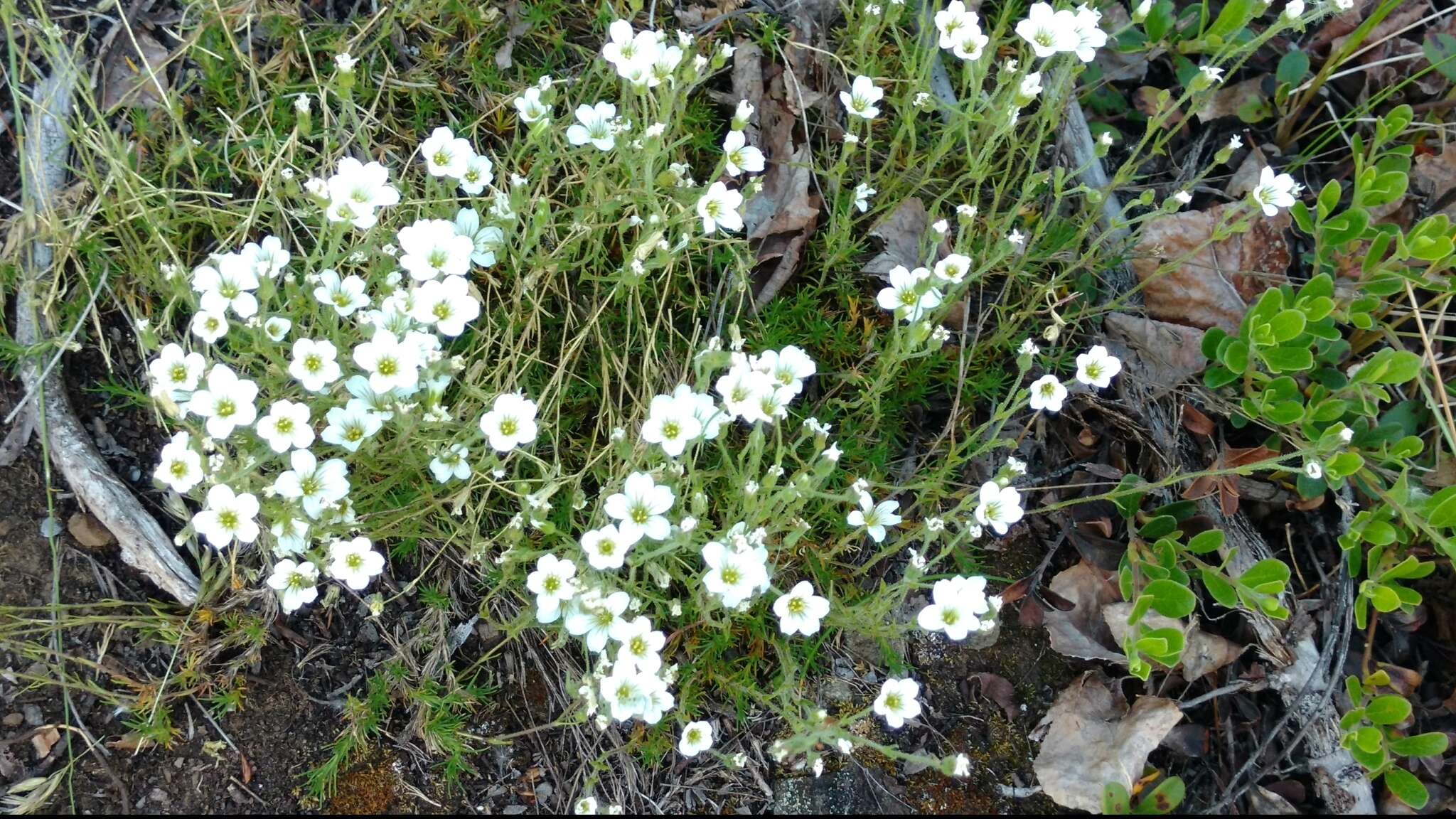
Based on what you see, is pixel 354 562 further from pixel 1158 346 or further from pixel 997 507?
pixel 1158 346

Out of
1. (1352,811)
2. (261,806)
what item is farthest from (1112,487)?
(261,806)

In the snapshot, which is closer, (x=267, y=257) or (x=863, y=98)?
(x=267, y=257)

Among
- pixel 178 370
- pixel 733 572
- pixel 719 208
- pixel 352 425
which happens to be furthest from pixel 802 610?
pixel 178 370

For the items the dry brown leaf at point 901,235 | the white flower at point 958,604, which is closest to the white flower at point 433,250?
the dry brown leaf at point 901,235

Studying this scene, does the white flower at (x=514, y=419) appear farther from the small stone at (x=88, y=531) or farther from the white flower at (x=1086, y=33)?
the white flower at (x=1086, y=33)

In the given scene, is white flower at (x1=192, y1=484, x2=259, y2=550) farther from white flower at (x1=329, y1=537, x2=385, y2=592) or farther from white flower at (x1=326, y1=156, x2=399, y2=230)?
white flower at (x1=326, y1=156, x2=399, y2=230)

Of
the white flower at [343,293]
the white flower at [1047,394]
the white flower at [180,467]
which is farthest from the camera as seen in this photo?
the white flower at [1047,394]

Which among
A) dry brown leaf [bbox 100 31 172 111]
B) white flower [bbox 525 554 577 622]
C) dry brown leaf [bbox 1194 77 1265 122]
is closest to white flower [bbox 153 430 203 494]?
white flower [bbox 525 554 577 622]
